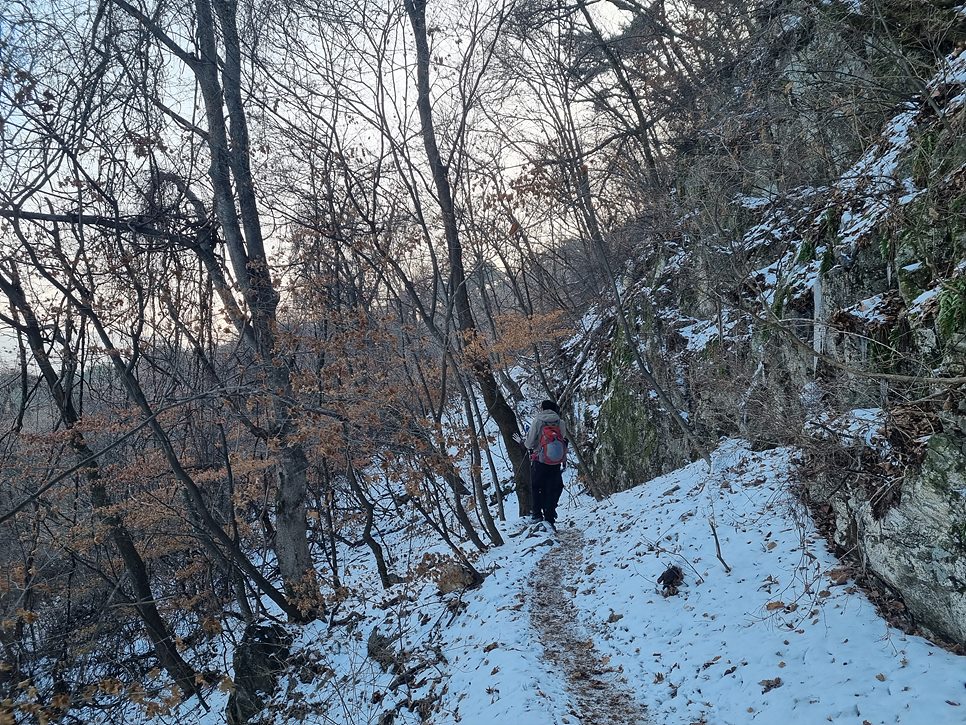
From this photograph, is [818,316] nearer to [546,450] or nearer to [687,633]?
[687,633]

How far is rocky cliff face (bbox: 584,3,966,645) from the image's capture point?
4.42 meters

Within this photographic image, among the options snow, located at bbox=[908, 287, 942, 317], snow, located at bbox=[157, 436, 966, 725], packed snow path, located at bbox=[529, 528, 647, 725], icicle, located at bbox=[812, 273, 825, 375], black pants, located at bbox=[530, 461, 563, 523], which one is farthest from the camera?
black pants, located at bbox=[530, 461, 563, 523]

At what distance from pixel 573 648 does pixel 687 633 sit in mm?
1197

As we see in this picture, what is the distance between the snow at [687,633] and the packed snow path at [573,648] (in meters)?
0.08

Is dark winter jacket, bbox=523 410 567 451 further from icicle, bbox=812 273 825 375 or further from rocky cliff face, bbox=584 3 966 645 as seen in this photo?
icicle, bbox=812 273 825 375

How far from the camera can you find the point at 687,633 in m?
5.56

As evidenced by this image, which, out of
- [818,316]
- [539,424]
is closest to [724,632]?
[818,316]

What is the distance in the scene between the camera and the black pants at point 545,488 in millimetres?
9211

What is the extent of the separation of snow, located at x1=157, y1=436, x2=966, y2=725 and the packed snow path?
0.25ft


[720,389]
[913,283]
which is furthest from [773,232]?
[913,283]

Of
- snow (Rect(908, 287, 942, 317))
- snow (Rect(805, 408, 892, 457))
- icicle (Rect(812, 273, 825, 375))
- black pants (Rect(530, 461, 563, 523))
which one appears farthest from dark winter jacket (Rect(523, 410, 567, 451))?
snow (Rect(908, 287, 942, 317))

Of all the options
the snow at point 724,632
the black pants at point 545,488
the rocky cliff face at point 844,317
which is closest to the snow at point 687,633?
the snow at point 724,632

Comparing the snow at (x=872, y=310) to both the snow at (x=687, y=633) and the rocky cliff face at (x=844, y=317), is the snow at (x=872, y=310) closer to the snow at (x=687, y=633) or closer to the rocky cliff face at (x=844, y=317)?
the rocky cliff face at (x=844, y=317)

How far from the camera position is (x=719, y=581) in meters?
6.02
